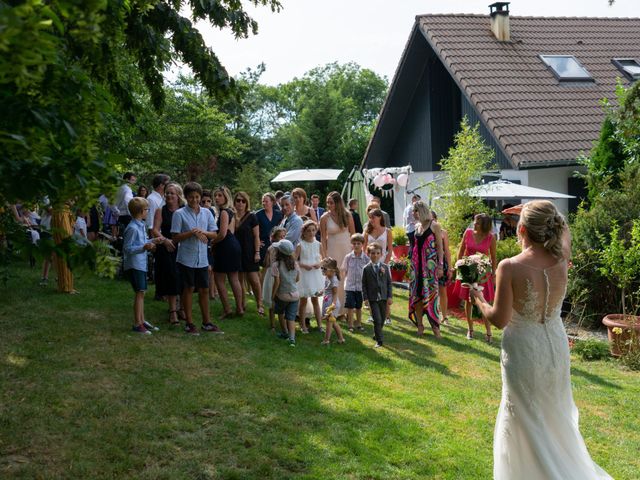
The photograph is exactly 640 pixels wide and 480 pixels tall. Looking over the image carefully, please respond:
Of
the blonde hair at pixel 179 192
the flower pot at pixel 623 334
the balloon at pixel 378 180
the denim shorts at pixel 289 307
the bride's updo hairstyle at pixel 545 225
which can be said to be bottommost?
the flower pot at pixel 623 334

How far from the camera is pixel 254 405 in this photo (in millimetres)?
6461

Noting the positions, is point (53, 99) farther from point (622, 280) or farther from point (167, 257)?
point (622, 280)

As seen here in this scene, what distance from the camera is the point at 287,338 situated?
938cm

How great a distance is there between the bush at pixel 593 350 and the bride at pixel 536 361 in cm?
485

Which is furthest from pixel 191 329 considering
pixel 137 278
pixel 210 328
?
pixel 137 278

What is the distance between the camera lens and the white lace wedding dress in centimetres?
463

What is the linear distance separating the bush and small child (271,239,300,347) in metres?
4.08

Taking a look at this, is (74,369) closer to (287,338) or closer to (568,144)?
(287,338)

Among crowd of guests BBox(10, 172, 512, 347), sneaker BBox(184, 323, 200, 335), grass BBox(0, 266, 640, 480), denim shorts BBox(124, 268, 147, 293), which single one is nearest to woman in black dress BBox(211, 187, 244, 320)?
crowd of guests BBox(10, 172, 512, 347)

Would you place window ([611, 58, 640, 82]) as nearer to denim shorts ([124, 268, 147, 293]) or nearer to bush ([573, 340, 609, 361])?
bush ([573, 340, 609, 361])

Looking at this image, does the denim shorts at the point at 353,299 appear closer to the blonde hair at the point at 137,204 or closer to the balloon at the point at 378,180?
the blonde hair at the point at 137,204

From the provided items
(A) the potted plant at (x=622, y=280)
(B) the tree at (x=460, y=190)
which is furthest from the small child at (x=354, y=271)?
(B) the tree at (x=460, y=190)

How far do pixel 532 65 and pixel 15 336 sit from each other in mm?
18630

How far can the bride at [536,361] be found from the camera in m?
4.59
